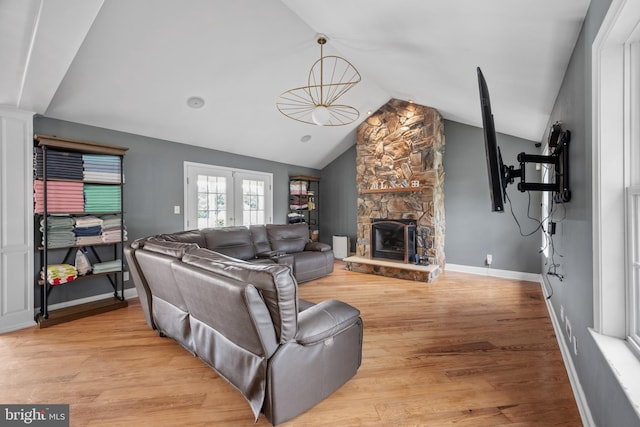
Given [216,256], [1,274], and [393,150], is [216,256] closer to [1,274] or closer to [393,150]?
[1,274]

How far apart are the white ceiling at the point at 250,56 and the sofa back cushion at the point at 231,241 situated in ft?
5.11

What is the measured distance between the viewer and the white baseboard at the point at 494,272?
457 centimetres

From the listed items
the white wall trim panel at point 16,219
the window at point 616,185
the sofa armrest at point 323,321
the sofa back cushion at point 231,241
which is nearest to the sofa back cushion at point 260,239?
the sofa back cushion at point 231,241

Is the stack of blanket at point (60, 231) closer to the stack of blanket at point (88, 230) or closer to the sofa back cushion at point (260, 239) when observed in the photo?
the stack of blanket at point (88, 230)

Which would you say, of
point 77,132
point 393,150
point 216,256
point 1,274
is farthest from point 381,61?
point 1,274

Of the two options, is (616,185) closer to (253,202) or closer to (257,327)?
(257,327)

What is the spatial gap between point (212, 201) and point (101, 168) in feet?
5.88

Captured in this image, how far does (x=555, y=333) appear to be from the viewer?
270cm

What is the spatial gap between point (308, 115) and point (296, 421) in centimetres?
442

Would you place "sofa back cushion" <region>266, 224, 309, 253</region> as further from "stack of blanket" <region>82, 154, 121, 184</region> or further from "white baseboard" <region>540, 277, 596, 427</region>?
"white baseboard" <region>540, 277, 596, 427</region>

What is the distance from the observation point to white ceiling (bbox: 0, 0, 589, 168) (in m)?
1.86

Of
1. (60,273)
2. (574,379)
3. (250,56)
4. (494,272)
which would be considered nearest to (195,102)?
(250,56)

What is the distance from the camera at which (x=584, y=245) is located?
64.6 inches

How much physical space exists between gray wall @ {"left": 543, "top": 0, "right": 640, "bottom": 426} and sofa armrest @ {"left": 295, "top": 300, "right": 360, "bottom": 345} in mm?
1261
